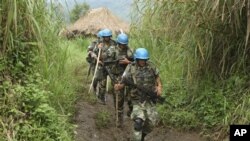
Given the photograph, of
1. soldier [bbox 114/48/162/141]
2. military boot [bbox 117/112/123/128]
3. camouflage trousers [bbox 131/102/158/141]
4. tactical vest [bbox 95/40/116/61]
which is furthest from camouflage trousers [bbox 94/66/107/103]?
camouflage trousers [bbox 131/102/158/141]

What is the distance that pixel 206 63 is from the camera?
8461mm

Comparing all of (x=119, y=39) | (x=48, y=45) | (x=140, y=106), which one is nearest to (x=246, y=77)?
(x=140, y=106)

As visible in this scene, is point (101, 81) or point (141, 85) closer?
point (141, 85)

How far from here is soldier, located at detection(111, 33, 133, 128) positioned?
8.90m

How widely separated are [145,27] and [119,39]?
6.52ft

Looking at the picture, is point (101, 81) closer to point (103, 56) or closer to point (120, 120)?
point (103, 56)

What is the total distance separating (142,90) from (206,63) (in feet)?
4.66

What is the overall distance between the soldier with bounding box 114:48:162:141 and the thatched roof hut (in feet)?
33.5

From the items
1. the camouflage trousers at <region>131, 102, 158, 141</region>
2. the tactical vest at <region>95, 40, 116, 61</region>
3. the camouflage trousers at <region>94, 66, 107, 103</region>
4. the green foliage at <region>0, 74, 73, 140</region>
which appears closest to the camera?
the green foliage at <region>0, 74, 73, 140</region>

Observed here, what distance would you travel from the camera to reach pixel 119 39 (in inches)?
356

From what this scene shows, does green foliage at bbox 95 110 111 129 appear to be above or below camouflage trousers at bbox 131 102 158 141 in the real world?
below

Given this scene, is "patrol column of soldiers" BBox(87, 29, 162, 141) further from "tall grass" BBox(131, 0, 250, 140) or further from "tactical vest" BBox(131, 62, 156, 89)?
"tall grass" BBox(131, 0, 250, 140)

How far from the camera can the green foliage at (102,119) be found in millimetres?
8570

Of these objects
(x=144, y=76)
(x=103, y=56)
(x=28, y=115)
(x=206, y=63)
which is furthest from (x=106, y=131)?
(x=28, y=115)
